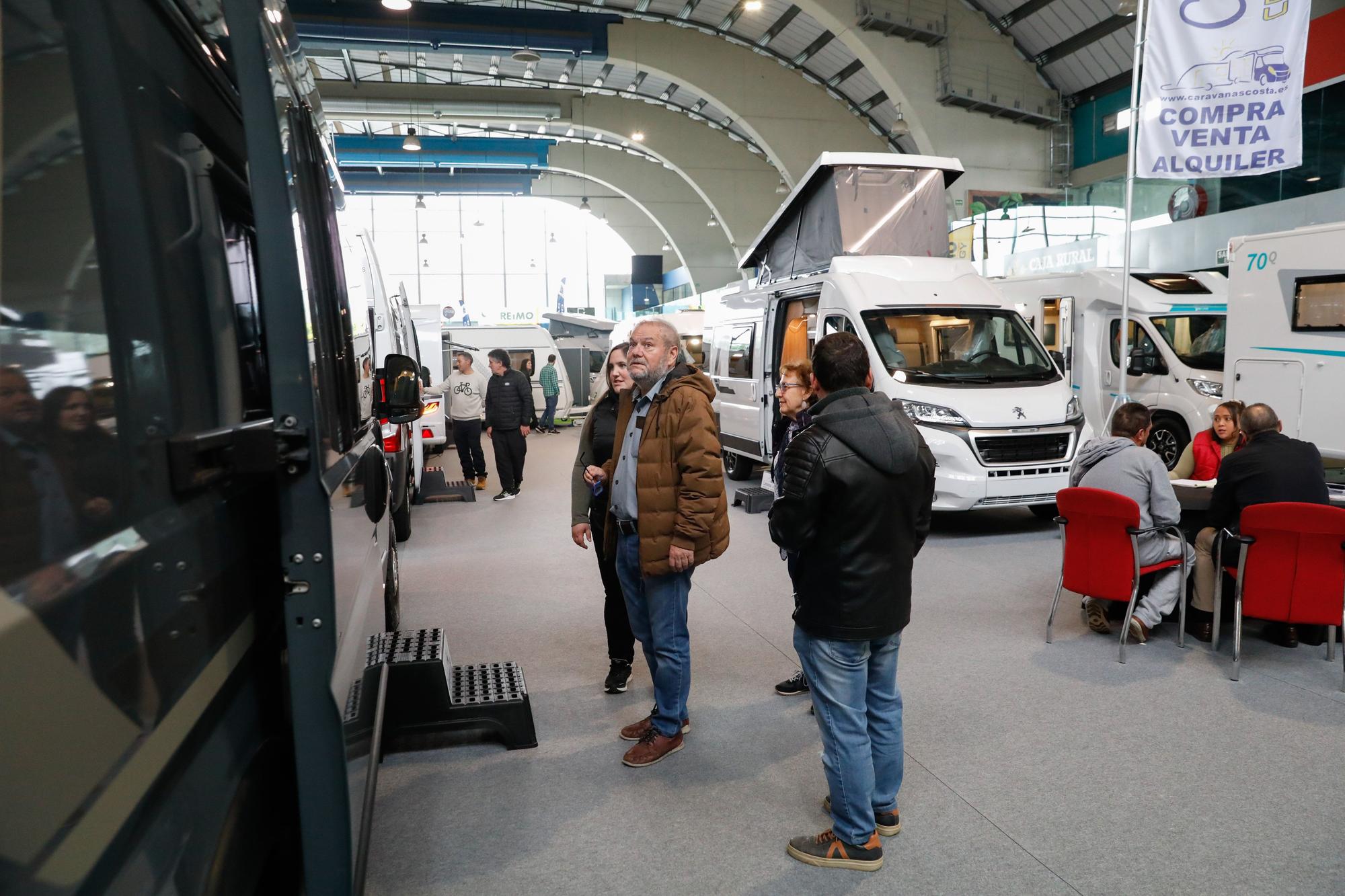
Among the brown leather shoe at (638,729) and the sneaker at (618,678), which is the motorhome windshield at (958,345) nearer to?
the sneaker at (618,678)

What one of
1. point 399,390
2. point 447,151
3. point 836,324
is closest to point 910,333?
point 836,324

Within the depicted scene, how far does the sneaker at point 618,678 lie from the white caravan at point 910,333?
3588mm

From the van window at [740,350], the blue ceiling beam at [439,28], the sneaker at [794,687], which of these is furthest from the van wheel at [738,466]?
the blue ceiling beam at [439,28]

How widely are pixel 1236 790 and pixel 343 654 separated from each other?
321 cm

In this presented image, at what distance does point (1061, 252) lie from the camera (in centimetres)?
1716

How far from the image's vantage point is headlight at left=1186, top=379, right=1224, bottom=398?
10617 mm

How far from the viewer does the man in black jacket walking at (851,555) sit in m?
2.79

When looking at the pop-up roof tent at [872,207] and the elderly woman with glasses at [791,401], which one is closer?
the elderly woman with glasses at [791,401]

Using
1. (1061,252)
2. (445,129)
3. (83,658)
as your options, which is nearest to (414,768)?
(83,658)

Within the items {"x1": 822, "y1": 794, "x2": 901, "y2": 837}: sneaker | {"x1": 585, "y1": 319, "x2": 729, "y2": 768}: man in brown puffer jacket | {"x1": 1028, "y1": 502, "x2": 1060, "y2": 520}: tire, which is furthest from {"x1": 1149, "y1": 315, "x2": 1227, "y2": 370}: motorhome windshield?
{"x1": 822, "y1": 794, "x2": 901, "y2": 837}: sneaker

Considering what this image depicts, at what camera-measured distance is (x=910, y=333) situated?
837cm

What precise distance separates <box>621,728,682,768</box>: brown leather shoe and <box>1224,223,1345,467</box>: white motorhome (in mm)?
7257

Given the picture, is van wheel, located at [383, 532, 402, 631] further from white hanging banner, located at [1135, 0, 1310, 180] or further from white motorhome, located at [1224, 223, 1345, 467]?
white motorhome, located at [1224, 223, 1345, 467]

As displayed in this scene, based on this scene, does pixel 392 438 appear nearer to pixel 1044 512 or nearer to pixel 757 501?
pixel 757 501
